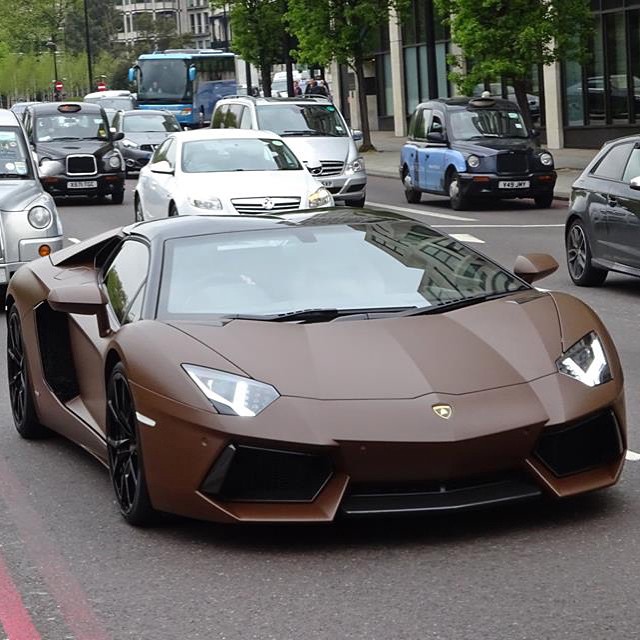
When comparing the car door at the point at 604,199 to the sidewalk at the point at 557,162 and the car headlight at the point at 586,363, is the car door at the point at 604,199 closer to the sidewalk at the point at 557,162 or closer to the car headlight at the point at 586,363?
the car headlight at the point at 586,363

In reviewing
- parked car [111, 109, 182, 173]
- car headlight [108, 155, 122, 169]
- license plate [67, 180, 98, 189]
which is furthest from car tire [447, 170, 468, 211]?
parked car [111, 109, 182, 173]

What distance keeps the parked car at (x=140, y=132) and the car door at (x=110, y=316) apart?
105 ft

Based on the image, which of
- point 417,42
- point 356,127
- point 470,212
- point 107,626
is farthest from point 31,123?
point 356,127

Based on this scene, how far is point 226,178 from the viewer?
66.9 feet

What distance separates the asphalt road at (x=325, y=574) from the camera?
503 centimetres

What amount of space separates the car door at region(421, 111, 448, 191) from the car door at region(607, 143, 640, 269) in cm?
1185

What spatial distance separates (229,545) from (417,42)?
49713 mm

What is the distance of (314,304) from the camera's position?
264 inches

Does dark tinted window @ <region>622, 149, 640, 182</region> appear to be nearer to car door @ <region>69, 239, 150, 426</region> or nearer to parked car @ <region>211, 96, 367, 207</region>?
car door @ <region>69, 239, 150, 426</region>

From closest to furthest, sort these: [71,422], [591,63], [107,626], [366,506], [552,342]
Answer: [107,626] < [366,506] < [552,342] < [71,422] < [591,63]

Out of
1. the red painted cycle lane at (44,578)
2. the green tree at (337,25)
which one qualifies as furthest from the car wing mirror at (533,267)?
the green tree at (337,25)

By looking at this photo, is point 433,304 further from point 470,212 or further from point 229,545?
point 470,212

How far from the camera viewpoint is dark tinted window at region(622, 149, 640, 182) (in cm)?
1438

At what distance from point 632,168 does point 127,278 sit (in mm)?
7992
